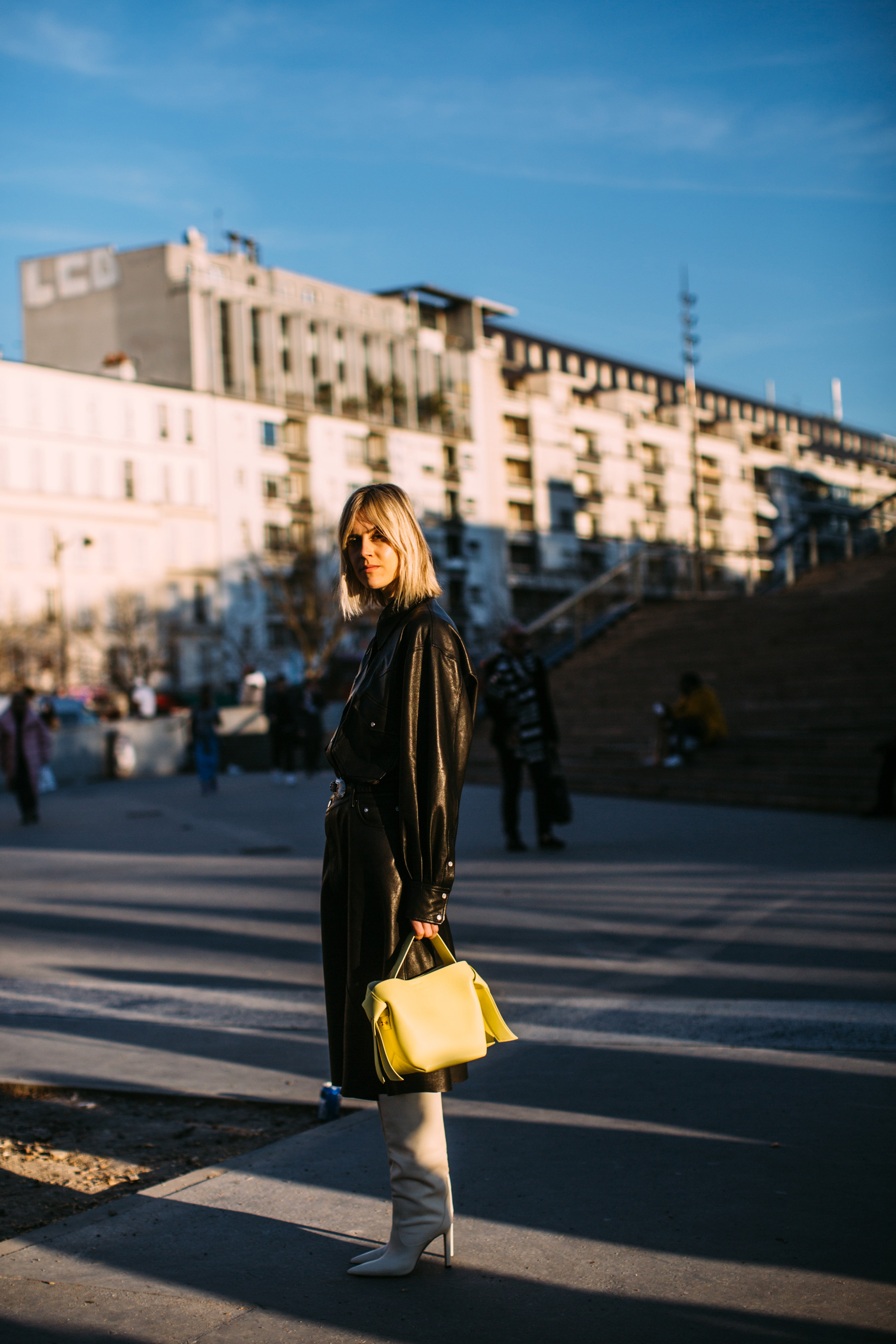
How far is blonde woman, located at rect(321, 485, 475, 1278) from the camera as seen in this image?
3.19 metres

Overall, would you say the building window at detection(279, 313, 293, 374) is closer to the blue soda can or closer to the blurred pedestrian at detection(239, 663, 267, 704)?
the blurred pedestrian at detection(239, 663, 267, 704)

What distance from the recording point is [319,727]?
80.4 feet

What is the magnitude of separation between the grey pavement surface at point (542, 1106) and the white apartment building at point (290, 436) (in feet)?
125

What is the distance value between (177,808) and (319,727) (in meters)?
6.61

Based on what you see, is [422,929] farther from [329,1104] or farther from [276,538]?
[276,538]

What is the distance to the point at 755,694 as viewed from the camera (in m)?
19.9

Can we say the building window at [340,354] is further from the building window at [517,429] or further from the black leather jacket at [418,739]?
the black leather jacket at [418,739]

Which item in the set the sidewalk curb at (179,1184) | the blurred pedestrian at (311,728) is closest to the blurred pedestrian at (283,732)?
the blurred pedestrian at (311,728)

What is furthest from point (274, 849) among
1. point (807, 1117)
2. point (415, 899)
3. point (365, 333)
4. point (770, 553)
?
point (365, 333)

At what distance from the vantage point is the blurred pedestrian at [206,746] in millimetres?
20250

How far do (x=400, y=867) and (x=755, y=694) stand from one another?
1724 cm

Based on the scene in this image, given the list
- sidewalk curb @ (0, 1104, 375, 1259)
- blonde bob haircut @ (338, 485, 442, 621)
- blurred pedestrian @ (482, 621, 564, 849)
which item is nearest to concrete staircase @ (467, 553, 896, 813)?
blurred pedestrian @ (482, 621, 564, 849)

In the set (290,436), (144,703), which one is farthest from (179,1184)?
(290,436)

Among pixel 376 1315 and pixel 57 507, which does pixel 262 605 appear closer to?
pixel 57 507
